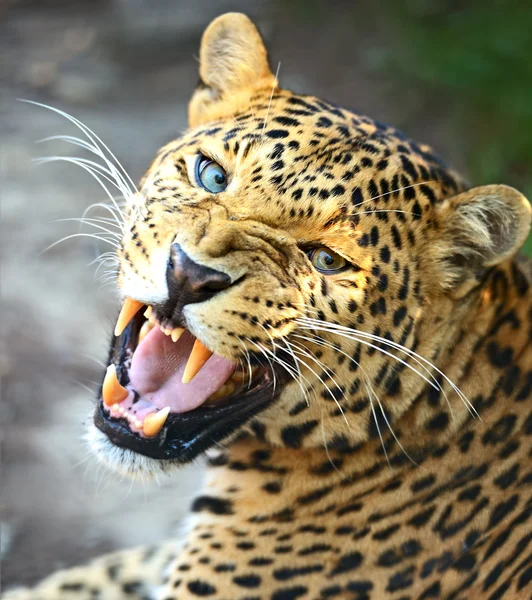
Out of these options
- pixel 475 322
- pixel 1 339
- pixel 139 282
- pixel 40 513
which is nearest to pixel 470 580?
pixel 475 322

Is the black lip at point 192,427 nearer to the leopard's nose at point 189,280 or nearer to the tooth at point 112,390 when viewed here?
the tooth at point 112,390

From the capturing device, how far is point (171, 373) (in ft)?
12.9

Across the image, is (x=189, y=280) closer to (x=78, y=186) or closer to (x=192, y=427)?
(x=192, y=427)

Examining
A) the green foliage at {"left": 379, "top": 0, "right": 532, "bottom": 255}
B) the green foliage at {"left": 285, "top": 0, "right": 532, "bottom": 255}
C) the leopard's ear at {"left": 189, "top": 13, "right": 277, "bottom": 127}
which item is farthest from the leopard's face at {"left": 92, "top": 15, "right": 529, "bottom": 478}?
the green foliage at {"left": 379, "top": 0, "right": 532, "bottom": 255}

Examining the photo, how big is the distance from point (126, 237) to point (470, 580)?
2.02m

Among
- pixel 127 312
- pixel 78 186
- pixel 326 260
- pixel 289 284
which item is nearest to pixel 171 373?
pixel 127 312

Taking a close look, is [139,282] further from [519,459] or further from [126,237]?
[519,459]

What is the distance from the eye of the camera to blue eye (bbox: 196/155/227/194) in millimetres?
3803

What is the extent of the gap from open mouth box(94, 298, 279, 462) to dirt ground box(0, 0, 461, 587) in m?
0.23

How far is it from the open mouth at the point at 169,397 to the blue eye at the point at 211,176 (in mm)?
575

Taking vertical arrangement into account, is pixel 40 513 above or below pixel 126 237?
below

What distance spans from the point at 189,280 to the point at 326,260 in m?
0.64

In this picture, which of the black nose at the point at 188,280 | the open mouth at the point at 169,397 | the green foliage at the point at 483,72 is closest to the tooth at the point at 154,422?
the open mouth at the point at 169,397

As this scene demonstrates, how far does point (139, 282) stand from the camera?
3.54 m
